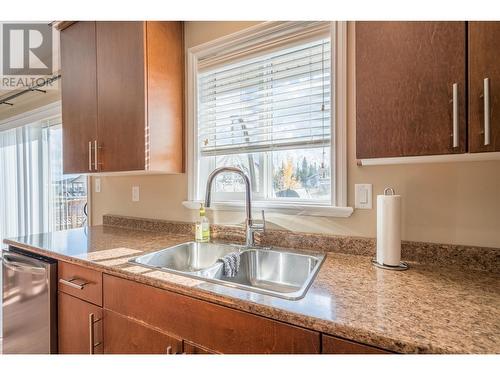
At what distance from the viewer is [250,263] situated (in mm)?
1361

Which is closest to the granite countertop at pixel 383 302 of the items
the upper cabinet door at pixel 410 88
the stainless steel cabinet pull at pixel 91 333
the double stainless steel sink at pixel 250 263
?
the double stainless steel sink at pixel 250 263

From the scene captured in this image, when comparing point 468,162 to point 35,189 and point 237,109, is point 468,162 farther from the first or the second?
point 35,189

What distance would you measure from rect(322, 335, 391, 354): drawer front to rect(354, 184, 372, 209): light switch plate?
2.43 ft

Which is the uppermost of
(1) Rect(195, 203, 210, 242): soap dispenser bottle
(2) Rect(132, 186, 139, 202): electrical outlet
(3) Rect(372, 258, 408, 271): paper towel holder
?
(2) Rect(132, 186, 139, 202): electrical outlet

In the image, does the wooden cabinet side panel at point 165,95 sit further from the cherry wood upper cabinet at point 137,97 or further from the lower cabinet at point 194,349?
the lower cabinet at point 194,349

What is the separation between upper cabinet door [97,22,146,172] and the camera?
1.59m

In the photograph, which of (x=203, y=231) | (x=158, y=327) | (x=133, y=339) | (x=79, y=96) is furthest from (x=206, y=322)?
A: (x=79, y=96)

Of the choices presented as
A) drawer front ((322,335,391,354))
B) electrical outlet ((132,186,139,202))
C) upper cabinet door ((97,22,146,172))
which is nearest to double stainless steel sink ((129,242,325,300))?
drawer front ((322,335,391,354))

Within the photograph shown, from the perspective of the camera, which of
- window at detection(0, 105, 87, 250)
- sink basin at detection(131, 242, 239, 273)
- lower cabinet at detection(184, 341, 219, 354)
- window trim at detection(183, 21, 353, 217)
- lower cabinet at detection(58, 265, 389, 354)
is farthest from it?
window at detection(0, 105, 87, 250)

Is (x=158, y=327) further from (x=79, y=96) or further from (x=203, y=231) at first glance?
(x=79, y=96)

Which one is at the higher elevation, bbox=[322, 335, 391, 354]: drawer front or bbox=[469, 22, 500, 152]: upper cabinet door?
bbox=[469, 22, 500, 152]: upper cabinet door

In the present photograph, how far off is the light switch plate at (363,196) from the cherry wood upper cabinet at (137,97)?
3.72 ft

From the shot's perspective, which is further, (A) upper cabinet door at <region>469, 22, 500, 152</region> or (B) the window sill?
(B) the window sill

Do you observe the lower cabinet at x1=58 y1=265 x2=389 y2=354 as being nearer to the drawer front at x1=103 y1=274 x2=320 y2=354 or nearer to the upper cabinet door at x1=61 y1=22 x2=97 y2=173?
the drawer front at x1=103 y1=274 x2=320 y2=354
